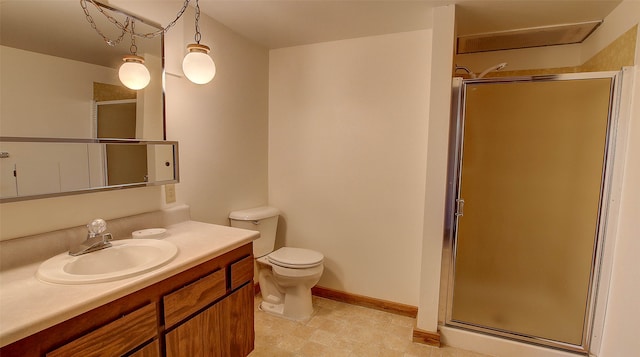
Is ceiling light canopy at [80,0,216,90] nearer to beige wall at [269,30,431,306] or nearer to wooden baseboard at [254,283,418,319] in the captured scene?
beige wall at [269,30,431,306]

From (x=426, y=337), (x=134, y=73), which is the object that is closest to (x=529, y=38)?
(x=426, y=337)

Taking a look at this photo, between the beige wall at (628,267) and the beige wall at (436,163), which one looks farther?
the beige wall at (436,163)

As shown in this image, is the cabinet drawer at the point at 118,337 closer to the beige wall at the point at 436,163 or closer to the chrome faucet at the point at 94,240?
the chrome faucet at the point at 94,240

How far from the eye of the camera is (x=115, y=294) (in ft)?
3.19

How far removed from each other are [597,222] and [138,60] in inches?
108

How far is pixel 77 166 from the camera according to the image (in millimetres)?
1358

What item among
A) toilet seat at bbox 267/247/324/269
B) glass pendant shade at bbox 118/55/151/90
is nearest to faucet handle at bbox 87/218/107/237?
glass pendant shade at bbox 118/55/151/90

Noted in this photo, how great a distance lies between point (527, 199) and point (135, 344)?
7.19ft

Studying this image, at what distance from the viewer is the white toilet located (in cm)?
223

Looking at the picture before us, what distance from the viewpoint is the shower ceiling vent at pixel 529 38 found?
6.68ft

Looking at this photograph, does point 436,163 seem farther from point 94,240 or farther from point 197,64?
Answer: point 94,240

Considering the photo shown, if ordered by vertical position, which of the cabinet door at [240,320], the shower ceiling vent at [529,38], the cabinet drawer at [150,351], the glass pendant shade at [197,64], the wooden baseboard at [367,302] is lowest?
the wooden baseboard at [367,302]

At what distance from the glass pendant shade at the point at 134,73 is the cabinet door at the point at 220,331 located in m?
1.19

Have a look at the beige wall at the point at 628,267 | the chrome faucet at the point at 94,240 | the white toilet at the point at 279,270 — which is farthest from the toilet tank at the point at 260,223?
the beige wall at the point at 628,267
